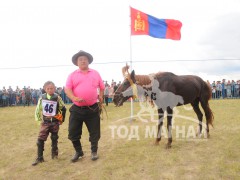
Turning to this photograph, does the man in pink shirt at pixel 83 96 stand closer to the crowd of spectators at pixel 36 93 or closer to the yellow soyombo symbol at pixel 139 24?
the yellow soyombo symbol at pixel 139 24

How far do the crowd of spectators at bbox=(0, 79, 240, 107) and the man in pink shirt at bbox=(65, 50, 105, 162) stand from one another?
14.4 metres

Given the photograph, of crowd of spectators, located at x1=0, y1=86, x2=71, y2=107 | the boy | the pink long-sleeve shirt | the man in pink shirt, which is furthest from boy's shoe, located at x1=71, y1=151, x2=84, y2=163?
crowd of spectators, located at x1=0, y1=86, x2=71, y2=107

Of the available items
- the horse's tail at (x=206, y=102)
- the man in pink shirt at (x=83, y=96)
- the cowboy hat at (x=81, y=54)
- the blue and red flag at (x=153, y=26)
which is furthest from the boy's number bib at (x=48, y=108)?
the blue and red flag at (x=153, y=26)

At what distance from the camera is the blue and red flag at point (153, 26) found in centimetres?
1049

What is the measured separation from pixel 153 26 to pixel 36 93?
17.9m

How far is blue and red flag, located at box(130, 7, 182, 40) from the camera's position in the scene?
413 inches

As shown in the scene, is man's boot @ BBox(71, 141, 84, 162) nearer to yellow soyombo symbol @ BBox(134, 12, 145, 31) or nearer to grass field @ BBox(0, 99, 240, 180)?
grass field @ BBox(0, 99, 240, 180)

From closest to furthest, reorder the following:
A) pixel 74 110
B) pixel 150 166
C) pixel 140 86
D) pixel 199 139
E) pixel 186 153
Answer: pixel 150 166
pixel 74 110
pixel 186 153
pixel 140 86
pixel 199 139

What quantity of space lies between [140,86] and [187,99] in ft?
4.97

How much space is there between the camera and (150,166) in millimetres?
5191

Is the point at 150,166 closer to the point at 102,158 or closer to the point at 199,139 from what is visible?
the point at 102,158

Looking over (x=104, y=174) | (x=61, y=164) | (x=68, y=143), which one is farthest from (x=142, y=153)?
(x=68, y=143)

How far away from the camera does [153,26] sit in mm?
10633

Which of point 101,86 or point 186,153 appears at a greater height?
point 101,86
